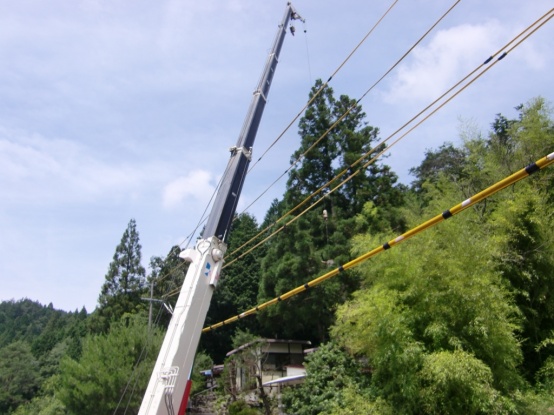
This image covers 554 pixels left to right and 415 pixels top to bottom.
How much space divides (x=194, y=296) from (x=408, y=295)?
633 cm

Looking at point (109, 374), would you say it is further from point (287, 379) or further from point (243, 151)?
point (243, 151)

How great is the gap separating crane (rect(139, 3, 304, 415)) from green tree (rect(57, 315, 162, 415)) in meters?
11.4

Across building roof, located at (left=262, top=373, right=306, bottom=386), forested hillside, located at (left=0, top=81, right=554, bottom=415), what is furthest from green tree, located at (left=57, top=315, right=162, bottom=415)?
building roof, located at (left=262, top=373, right=306, bottom=386)

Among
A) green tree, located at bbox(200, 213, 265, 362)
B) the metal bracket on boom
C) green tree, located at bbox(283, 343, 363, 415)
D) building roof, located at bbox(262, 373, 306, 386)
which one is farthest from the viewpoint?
green tree, located at bbox(200, 213, 265, 362)

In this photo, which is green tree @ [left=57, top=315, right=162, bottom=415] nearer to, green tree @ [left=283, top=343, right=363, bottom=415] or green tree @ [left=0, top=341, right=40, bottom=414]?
green tree @ [left=283, top=343, right=363, bottom=415]

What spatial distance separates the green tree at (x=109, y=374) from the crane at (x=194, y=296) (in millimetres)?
11394

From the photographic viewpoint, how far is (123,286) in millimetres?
32656

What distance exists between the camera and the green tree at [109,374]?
16.3 m

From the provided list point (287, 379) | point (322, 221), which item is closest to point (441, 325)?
point (287, 379)

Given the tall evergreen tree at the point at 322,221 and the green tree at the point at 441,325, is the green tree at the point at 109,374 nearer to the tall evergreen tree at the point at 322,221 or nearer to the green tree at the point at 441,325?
the tall evergreen tree at the point at 322,221

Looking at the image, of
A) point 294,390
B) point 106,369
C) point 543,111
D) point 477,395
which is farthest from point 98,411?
point 543,111

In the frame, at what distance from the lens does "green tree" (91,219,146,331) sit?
30766 millimetres

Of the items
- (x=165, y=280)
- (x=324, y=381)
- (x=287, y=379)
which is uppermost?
(x=165, y=280)

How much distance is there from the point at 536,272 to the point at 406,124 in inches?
320
